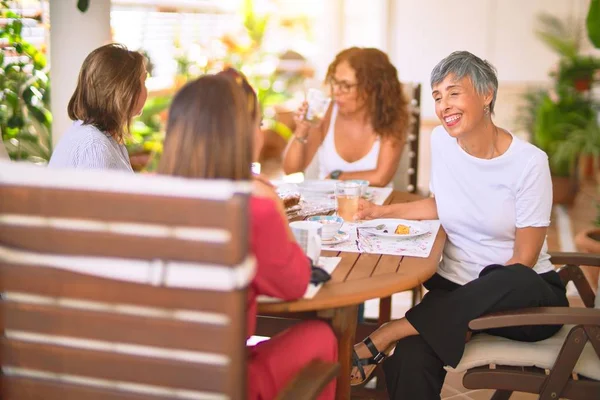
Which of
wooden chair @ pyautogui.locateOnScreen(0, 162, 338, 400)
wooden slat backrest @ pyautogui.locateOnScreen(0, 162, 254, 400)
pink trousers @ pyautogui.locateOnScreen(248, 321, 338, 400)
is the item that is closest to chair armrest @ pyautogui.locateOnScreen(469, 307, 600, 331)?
pink trousers @ pyautogui.locateOnScreen(248, 321, 338, 400)

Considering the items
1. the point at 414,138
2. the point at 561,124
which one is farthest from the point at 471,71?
the point at 561,124

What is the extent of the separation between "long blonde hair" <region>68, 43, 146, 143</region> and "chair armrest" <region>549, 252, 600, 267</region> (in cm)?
141

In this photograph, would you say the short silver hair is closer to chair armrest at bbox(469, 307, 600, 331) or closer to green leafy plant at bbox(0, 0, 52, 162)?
chair armrest at bbox(469, 307, 600, 331)

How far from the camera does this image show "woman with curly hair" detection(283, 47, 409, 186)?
3346 millimetres

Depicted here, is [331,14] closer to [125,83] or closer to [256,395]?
[125,83]

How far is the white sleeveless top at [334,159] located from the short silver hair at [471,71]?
1.05 metres

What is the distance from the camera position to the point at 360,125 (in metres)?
3.47

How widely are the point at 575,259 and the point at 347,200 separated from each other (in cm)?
73

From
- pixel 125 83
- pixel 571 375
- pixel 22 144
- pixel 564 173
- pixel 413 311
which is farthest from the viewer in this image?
pixel 564 173

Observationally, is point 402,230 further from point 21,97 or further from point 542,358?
point 21,97

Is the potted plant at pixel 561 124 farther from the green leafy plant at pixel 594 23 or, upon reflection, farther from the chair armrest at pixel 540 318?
the chair armrest at pixel 540 318

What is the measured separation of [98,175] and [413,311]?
1085 millimetres

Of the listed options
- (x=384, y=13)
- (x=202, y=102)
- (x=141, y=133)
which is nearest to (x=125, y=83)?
(x=202, y=102)

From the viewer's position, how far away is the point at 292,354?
5.71ft
